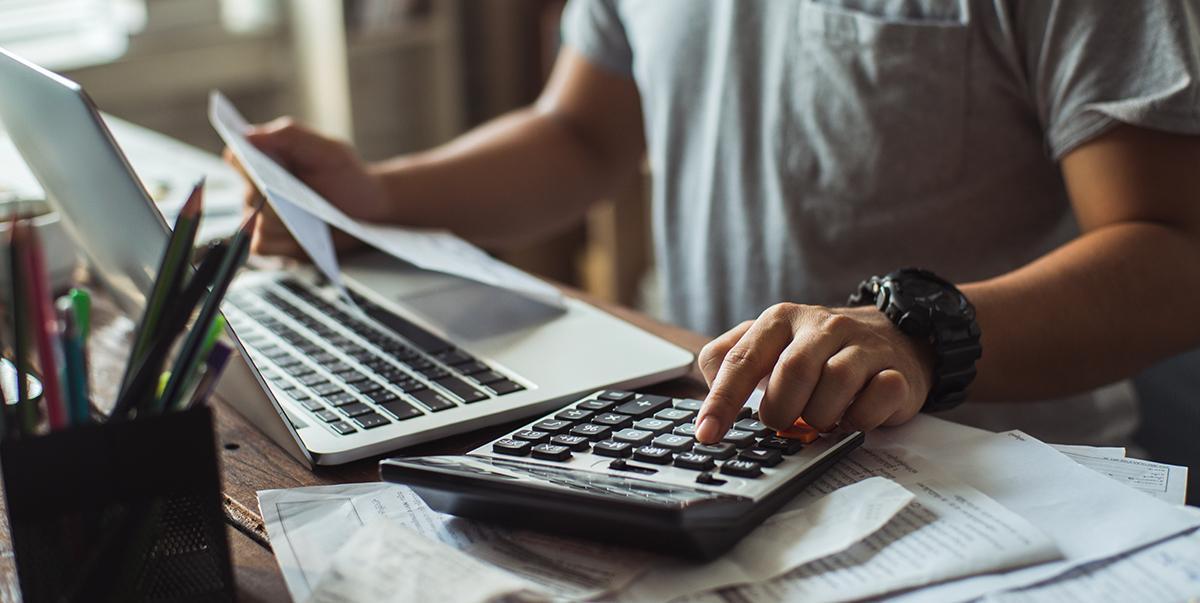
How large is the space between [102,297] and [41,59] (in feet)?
4.80

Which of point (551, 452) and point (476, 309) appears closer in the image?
point (551, 452)

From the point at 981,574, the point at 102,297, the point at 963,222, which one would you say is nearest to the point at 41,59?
the point at 102,297

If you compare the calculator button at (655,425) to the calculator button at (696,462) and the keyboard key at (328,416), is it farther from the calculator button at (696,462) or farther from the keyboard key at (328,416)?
the keyboard key at (328,416)

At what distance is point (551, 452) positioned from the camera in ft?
1.87

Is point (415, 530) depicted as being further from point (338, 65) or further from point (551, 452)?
point (338, 65)

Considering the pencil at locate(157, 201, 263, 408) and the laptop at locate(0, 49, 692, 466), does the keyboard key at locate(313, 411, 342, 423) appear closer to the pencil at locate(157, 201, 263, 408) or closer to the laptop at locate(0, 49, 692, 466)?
the laptop at locate(0, 49, 692, 466)

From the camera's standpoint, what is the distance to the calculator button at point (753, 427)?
0.59 metres

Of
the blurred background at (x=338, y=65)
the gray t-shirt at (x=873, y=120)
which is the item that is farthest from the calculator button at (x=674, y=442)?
the blurred background at (x=338, y=65)

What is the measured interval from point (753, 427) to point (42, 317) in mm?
333

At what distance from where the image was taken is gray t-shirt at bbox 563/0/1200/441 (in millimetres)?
844

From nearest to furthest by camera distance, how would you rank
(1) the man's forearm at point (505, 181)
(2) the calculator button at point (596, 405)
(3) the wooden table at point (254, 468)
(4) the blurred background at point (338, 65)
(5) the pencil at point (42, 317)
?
(5) the pencil at point (42, 317) → (3) the wooden table at point (254, 468) → (2) the calculator button at point (596, 405) → (1) the man's forearm at point (505, 181) → (4) the blurred background at point (338, 65)

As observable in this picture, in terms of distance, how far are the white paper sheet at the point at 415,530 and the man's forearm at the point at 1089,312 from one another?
0.35m

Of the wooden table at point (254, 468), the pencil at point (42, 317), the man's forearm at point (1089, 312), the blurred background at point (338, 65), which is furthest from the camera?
the blurred background at point (338, 65)

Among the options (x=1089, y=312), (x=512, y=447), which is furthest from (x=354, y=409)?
(x=1089, y=312)
